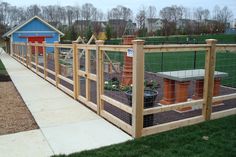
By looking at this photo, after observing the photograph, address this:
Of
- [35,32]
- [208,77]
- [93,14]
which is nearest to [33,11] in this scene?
[93,14]

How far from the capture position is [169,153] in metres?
3.93

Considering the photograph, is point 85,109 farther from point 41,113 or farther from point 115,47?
point 115,47

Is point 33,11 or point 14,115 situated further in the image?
point 33,11

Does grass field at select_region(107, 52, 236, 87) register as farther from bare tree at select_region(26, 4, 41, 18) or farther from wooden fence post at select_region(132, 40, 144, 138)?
bare tree at select_region(26, 4, 41, 18)

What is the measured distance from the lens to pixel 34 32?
2872cm

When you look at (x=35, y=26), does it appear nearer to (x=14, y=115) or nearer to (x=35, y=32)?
(x=35, y=32)

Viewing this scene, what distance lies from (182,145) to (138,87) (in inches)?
45.0

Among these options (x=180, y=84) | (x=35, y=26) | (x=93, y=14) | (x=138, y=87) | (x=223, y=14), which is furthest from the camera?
(x=93, y=14)

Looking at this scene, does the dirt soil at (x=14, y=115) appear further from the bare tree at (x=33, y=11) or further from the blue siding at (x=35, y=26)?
the bare tree at (x=33, y=11)

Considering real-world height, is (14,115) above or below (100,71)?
below

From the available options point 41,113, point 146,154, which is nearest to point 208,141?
point 146,154

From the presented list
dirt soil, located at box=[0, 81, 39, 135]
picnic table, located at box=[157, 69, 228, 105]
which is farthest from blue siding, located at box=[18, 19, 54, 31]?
picnic table, located at box=[157, 69, 228, 105]

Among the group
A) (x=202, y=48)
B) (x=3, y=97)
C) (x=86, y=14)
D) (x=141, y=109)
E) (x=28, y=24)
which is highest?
(x=86, y=14)

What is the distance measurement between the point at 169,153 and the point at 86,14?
7335 centimetres
